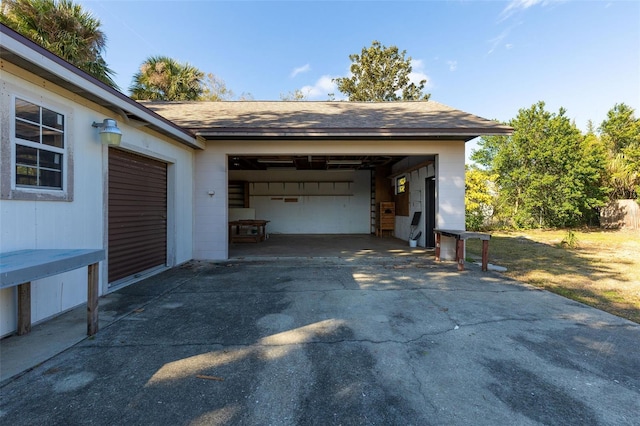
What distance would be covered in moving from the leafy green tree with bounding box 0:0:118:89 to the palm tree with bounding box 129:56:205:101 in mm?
4874

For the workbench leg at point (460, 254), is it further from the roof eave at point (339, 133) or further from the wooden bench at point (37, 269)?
the wooden bench at point (37, 269)

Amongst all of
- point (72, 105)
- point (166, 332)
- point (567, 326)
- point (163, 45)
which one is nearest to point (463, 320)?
point (567, 326)

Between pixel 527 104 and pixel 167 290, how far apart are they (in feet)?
63.3

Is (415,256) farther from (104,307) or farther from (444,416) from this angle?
(104,307)

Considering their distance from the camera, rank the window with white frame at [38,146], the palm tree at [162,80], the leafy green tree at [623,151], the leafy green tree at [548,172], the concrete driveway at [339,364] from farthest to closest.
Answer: the leafy green tree at [623,151] → the leafy green tree at [548,172] → the palm tree at [162,80] → the window with white frame at [38,146] → the concrete driveway at [339,364]

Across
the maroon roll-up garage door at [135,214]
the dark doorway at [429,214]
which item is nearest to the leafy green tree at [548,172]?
the dark doorway at [429,214]

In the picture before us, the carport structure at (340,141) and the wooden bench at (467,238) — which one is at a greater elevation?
the carport structure at (340,141)

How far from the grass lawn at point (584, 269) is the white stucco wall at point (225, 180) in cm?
187

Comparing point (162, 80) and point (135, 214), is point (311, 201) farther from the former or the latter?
point (135, 214)

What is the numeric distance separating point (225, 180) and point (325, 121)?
10.1 feet

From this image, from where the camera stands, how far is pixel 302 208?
14.6 metres

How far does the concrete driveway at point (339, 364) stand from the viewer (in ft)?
5.98

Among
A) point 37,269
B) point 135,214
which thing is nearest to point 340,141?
point 135,214

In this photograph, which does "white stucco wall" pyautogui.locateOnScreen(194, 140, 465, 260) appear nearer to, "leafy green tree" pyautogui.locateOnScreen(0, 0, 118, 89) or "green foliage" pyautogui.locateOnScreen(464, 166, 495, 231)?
"leafy green tree" pyautogui.locateOnScreen(0, 0, 118, 89)
